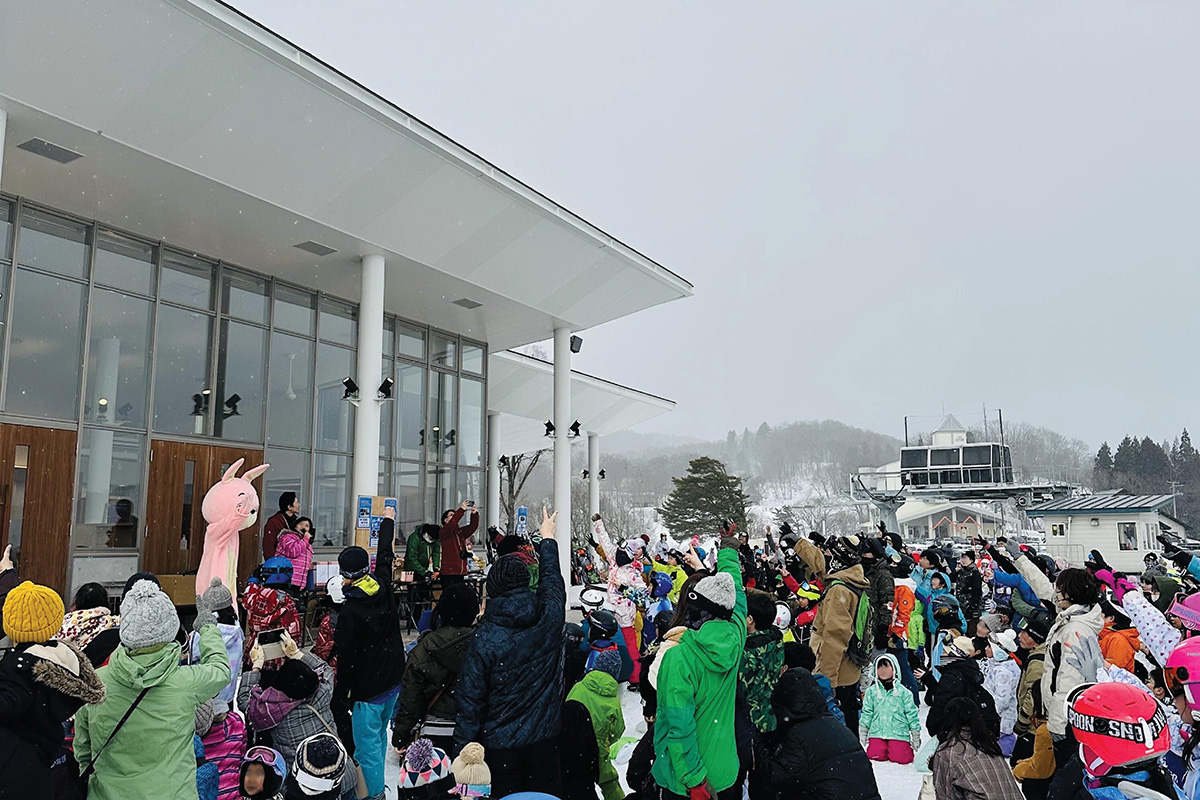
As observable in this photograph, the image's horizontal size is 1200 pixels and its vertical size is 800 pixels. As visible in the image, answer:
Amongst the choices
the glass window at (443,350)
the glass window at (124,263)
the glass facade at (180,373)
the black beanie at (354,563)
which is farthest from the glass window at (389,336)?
the black beanie at (354,563)

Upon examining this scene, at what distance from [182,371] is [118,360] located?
36.2 inches

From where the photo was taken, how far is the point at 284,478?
13016 mm

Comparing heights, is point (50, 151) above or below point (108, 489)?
above

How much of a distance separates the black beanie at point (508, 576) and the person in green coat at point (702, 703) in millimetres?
808

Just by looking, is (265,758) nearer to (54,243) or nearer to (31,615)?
(31,615)

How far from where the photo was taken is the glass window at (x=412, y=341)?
51.3 ft

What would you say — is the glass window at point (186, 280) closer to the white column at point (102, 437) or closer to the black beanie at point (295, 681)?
the white column at point (102, 437)

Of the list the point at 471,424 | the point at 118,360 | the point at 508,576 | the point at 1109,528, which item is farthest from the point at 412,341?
the point at 1109,528

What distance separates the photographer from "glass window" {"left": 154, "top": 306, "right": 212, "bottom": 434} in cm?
1138

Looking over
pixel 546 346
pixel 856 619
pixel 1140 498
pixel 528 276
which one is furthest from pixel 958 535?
pixel 856 619

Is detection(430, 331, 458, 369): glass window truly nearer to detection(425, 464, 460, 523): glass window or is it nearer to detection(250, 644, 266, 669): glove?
detection(425, 464, 460, 523): glass window

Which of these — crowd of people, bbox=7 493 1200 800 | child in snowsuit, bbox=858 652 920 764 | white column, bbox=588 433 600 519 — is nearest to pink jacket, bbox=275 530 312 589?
crowd of people, bbox=7 493 1200 800

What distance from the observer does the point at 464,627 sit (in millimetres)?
4242

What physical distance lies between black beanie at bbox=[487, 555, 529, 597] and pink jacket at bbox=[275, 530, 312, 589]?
615 centimetres
